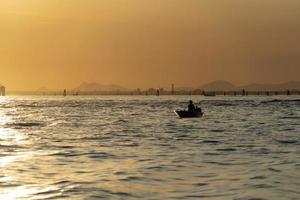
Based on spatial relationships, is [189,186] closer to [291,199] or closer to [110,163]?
[291,199]

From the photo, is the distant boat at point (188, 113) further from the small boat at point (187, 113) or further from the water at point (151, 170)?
the water at point (151, 170)

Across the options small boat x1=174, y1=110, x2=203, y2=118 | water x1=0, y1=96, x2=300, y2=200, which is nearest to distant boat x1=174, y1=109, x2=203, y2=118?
small boat x1=174, y1=110, x2=203, y2=118

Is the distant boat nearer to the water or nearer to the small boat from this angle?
the small boat

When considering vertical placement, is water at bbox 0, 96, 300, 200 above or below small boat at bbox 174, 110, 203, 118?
below

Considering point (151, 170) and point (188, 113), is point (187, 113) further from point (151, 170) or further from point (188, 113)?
point (151, 170)

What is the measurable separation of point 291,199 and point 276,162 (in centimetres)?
1008

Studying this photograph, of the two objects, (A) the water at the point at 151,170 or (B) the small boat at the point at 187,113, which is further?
(B) the small boat at the point at 187,113

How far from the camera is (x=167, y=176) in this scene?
81.4 feet

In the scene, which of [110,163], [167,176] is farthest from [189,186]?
[110,163]

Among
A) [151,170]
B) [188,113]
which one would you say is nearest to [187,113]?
[188,113]

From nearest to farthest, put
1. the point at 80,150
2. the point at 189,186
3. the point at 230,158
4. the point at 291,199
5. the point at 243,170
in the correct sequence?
the point at 291,199 → the point at 189,186 → the point at 243,170 → the point at 230,158 → the point at 80,150

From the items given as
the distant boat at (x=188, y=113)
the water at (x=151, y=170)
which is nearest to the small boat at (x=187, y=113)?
the distant boat at (x=188, y=113)

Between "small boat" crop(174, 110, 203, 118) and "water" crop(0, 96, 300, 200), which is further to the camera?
"small boat" crop(174, 110, 203, 118)

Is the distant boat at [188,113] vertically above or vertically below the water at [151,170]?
above
